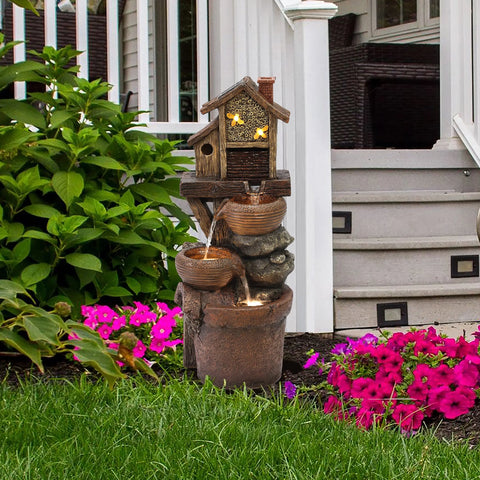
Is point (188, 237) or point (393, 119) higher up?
point (393, 119)

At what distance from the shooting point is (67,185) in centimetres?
315

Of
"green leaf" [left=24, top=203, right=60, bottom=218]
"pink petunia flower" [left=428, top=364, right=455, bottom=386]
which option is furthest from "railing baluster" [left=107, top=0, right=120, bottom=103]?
"pink petunia flower" [left=428, top=364, right=455, bottom=386]

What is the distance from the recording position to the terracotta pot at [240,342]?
8.90 feet

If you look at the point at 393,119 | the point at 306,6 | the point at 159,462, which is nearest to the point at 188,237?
the point at 306,6

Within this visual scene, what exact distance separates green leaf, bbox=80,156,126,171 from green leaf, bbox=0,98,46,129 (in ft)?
0.89

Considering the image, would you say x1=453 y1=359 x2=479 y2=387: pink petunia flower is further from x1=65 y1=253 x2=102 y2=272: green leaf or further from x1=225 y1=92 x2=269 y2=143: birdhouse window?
x1=65 y1=253 x2=102 y2=272: green leaf

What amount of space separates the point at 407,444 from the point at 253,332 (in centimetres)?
88

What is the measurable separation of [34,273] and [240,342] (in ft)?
2.73

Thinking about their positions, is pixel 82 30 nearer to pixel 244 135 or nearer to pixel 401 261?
pixel 244 135

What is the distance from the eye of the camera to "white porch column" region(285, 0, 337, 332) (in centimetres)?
367

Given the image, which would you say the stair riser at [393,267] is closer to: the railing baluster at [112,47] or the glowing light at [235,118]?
the glowing light at [235,118]

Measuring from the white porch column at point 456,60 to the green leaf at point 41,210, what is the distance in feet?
7.86

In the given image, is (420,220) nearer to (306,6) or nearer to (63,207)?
(306,6)

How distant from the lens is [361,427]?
212 centimetres
